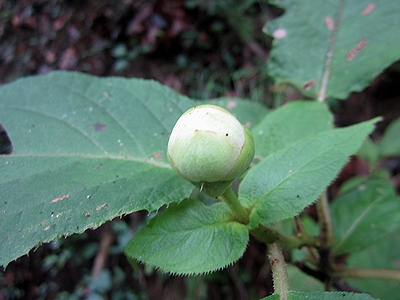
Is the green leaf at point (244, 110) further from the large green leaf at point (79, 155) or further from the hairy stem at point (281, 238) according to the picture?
the hairy stem at point (281, 238)

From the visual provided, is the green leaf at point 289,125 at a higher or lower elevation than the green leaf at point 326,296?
higher

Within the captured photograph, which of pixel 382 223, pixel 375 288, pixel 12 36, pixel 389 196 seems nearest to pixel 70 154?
pixel 382 223

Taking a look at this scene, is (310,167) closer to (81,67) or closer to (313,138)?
(313,138)

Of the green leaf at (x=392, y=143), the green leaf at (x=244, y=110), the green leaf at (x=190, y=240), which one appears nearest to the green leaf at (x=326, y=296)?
the green leaf at (x=190, y=240)

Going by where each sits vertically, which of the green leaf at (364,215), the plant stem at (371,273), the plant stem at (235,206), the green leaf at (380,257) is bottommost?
the green leaf at (380,257)

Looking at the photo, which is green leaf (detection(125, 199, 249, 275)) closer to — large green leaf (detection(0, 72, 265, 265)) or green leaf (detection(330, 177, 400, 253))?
large green leaf (detection(0, 72, 265, 265))
